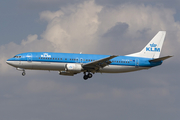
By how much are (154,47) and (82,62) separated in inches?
795

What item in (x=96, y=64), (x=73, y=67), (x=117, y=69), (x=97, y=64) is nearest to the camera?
(x=73, y=67)

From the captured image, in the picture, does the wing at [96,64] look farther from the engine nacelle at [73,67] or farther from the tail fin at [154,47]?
the tail fin at [154,47]

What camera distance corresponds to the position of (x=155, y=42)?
85.8 meters

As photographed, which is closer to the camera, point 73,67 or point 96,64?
point 73,67

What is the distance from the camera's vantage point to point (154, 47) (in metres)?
85.0

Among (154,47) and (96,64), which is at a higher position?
(154,47)

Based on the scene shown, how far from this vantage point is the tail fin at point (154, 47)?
82844mm

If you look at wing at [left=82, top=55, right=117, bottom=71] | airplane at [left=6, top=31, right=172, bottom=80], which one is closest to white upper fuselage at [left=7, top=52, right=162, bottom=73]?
airplane at [left=6, top=31, right=172, bottom=80]

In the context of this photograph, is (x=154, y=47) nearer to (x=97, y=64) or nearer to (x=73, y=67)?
(x=97, y=64)

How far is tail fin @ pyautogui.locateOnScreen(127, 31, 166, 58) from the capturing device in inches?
3262

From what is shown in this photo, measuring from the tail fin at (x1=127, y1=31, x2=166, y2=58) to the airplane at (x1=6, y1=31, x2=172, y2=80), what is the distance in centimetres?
28

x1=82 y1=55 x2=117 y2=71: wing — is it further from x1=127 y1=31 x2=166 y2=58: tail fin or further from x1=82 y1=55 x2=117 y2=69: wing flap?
x1=127 y1=31 x2=166 y2=58: tail fin

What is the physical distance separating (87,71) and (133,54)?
1215 cm

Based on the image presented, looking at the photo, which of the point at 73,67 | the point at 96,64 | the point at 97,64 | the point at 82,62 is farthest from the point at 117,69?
the point at 73,67
